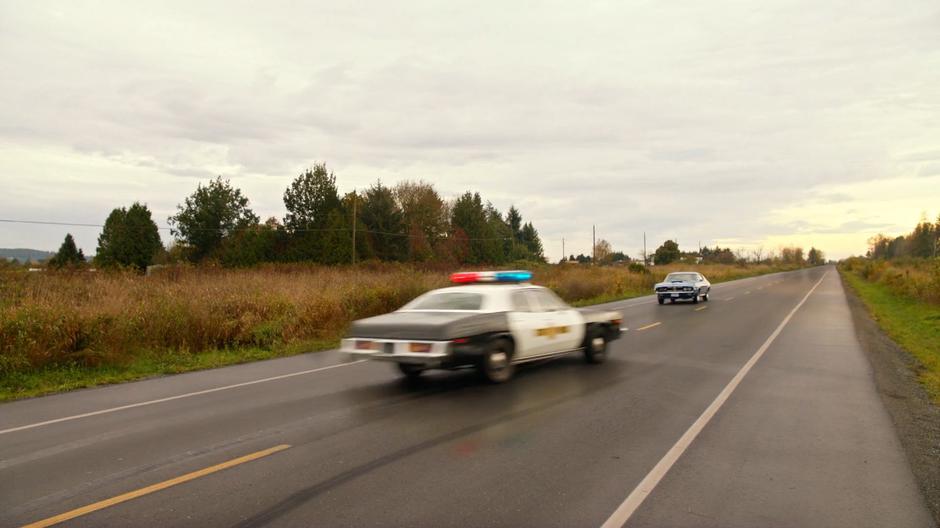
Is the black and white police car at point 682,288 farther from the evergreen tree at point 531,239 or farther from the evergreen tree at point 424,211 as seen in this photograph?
the evergreen tree at point 531,239

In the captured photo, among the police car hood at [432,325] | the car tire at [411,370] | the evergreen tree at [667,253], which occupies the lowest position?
the car tire at [411,370]

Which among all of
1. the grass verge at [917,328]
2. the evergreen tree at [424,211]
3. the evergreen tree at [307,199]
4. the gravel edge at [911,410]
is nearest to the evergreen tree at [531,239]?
the evergreen tree at [424,211]

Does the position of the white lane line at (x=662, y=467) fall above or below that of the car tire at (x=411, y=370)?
below

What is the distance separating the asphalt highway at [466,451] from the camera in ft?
14.9

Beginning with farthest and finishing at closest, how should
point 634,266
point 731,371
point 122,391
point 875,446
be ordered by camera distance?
1. point 634,266
2. point 731,371
3. point 122,391
4. point 875,446

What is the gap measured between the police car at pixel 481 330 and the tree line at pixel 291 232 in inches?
1861

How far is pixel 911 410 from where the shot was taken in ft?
26.1

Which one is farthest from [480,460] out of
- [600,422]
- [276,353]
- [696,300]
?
[696,300]

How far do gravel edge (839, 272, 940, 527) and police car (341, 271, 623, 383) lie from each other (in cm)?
456

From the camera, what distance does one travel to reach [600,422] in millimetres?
7137

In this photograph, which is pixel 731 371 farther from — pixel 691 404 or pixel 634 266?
pixel 634 266

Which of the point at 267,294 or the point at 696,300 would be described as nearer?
the point at 267,294

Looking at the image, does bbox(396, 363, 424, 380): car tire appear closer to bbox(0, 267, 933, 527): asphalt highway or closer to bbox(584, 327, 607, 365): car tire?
bbox(0, 267, 933, 527): asphalt highway

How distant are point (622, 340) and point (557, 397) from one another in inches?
269
